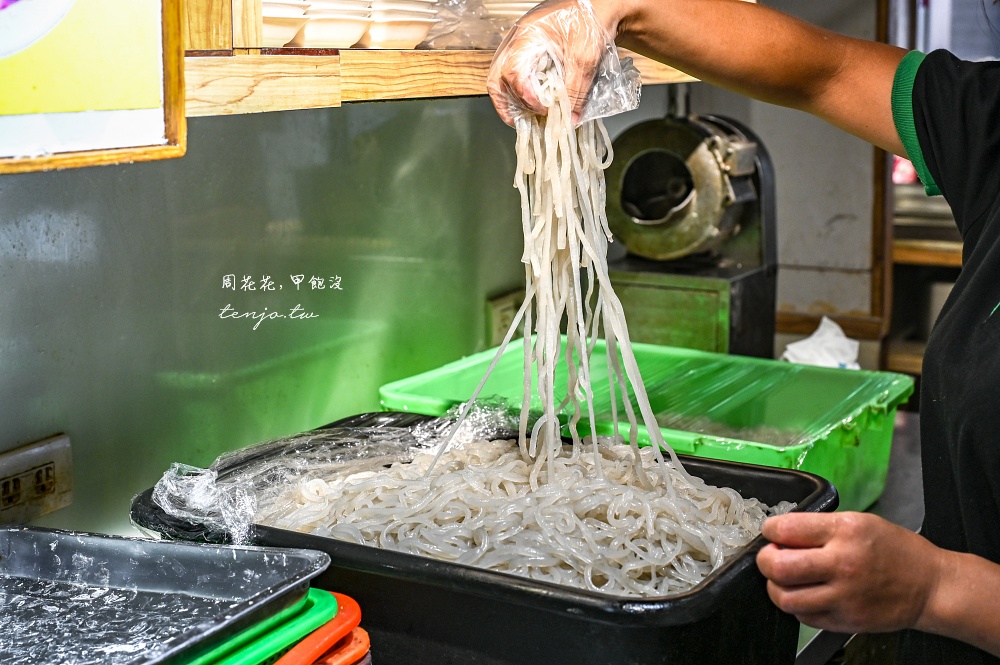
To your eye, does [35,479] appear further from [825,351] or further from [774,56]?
[825,351]

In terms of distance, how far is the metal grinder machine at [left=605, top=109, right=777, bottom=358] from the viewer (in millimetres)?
2906

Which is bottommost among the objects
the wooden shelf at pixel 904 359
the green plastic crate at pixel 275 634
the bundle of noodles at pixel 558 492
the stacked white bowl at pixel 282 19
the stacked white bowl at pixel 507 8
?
the wooden shelf at pixel 904 359

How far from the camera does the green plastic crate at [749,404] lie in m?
1.97

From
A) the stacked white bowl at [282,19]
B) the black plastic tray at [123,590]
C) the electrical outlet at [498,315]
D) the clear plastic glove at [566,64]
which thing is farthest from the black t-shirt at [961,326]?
the electrical outlet at [498,315]

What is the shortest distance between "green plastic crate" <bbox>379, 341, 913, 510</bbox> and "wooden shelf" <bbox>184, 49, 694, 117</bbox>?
71 centimetres

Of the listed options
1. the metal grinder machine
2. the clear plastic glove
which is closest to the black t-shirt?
the clear plastic glove

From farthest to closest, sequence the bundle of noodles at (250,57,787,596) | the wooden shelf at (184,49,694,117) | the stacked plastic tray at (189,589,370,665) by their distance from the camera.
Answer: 1. the bundle of noodles at (250,57,787,596)
2. the wooden shelf at (184,49,694,117)
3. the stacked plastic tray at (189,589,370,665)

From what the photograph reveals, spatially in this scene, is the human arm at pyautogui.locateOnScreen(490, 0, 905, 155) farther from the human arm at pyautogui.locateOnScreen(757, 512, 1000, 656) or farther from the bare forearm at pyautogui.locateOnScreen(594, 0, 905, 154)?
the human arm at pyautogui.locateOnScreen(757, 512, 1000, 656)

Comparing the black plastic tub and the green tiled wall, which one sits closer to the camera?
the black plastic tub

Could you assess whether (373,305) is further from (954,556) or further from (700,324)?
(954,556)

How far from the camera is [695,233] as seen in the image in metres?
2.94

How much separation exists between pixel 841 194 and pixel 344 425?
3.11 m

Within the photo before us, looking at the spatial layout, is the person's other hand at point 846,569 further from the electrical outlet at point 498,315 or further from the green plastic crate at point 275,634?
the electrical outlet at point 498,315

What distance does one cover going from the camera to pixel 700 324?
292 cm
